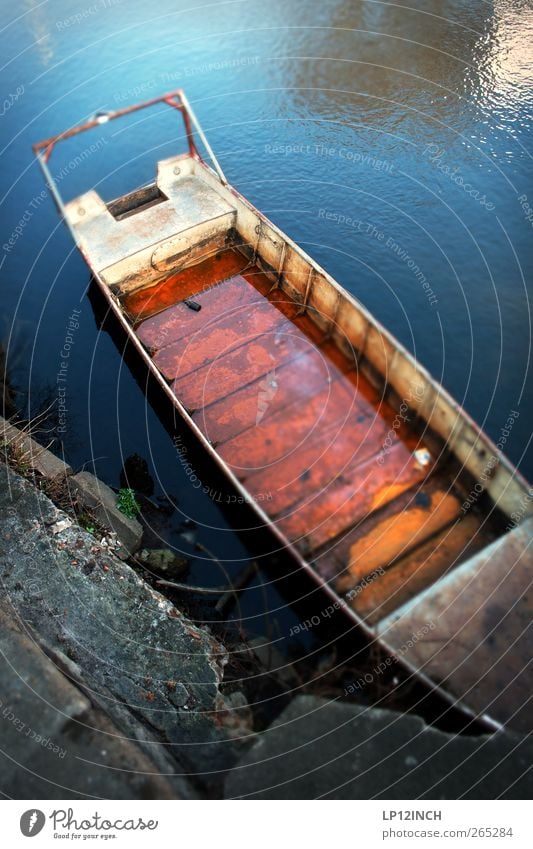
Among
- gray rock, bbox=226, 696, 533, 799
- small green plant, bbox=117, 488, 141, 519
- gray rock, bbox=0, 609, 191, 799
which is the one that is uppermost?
small green plant, bbox=117, 488, 141, 519

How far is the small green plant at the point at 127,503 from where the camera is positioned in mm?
13516

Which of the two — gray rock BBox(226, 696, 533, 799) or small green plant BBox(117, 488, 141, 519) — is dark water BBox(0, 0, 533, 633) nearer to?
small green plant BBox(117, 488, 141, 519)

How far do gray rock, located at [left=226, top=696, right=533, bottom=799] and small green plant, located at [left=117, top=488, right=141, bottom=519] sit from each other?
6219 millimetres

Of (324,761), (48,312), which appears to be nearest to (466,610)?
(324,761)

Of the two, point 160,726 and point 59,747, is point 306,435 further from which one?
point 59,747

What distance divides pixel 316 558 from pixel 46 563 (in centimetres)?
595

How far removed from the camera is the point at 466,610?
1077cm

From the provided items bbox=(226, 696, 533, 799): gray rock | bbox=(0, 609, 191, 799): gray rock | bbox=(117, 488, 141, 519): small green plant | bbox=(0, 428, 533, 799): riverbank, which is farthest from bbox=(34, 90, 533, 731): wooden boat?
bbox=(0, 609, 191, 799): gray rock

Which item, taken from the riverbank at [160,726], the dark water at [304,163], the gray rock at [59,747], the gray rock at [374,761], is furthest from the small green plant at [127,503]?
the gray rock at [374,761]

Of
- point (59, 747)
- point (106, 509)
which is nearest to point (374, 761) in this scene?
point (59, 747)

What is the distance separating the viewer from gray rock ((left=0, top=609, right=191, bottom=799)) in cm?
848

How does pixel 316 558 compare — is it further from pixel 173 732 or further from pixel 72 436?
pixel 72 436

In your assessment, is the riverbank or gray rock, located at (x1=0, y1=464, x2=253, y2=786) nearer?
the riverbank

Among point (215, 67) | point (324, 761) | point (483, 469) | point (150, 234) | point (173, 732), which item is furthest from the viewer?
point (215, 67)
